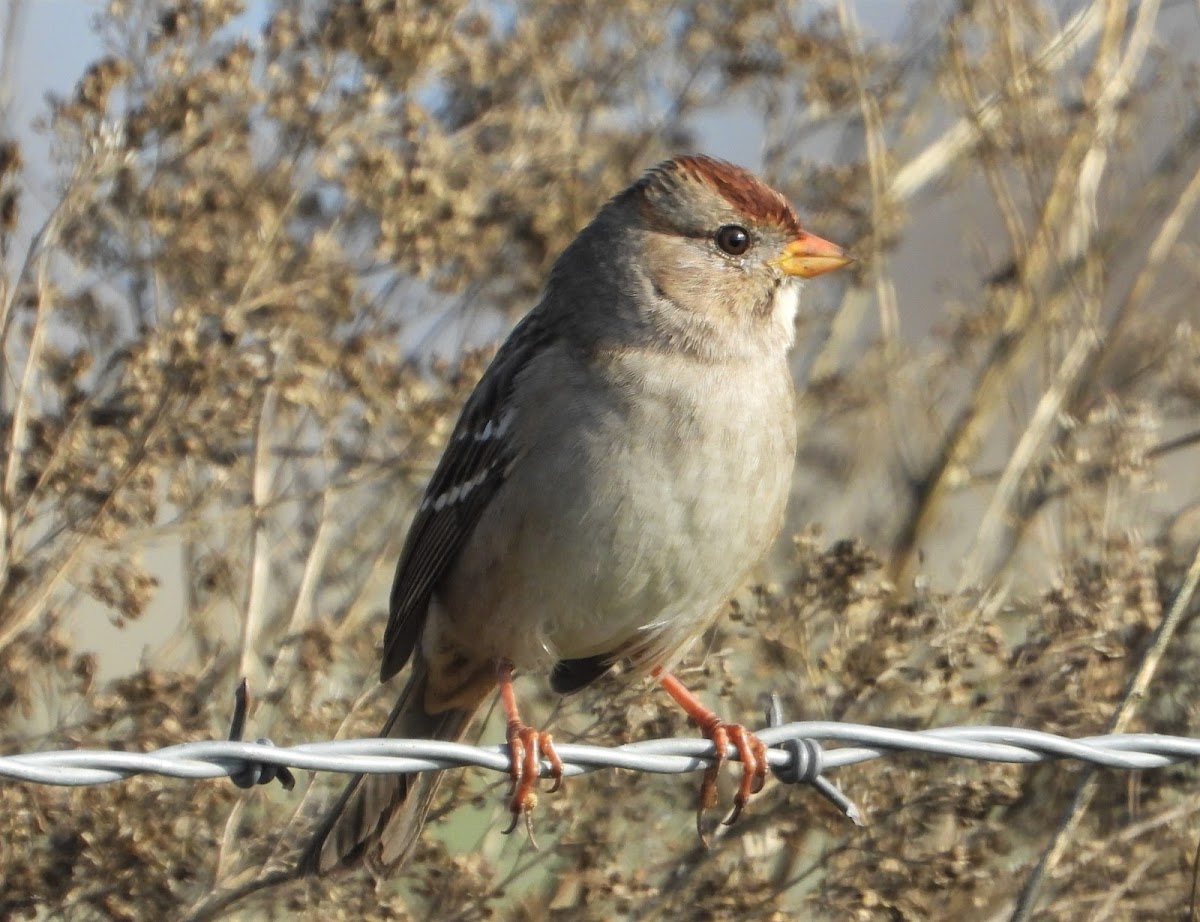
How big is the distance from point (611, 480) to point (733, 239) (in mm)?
902

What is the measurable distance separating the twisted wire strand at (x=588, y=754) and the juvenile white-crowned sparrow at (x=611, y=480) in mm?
653

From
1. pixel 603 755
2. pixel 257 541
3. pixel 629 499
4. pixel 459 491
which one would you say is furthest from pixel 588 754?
pixel 257 541

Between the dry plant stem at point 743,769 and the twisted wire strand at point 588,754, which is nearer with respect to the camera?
the twisted wire strand at point 588,754

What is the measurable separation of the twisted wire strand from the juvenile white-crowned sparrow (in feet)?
2.14

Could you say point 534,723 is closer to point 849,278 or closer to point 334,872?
point 334,872

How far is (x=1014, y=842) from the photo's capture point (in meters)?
5.46

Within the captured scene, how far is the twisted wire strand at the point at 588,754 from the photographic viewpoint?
2932 mm

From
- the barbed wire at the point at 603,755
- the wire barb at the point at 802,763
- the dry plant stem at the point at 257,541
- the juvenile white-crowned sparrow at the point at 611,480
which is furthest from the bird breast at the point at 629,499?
the dry plant stem at the point at 257,541

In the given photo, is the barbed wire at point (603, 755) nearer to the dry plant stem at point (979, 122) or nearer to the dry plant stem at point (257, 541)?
the dry plant stem at point (257, 541)

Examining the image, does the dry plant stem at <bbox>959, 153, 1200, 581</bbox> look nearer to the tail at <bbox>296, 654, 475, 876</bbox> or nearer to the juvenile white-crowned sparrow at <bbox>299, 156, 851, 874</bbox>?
the juvenile white-crowned sparrow at <bbox>299, 156, 851, 874</bbox>

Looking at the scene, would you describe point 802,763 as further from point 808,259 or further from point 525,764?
point 808,259

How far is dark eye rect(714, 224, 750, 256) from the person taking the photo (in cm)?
484

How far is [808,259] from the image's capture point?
483 cm

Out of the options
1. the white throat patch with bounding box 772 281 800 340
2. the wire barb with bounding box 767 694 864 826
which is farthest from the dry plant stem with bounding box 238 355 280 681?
the wire barb with bounding box 767 694 864 826
